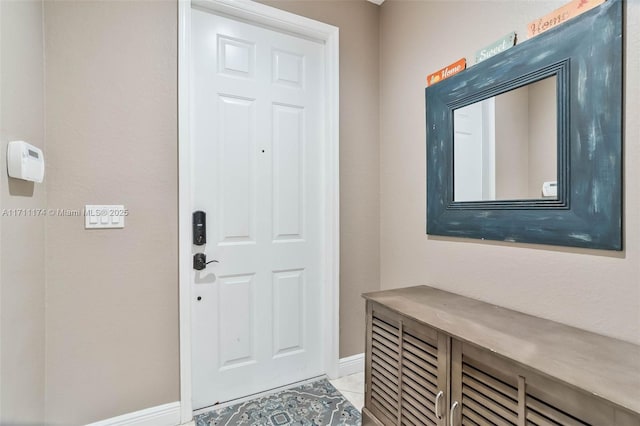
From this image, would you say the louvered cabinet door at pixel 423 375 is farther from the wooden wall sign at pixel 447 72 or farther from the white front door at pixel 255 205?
the wooden wall sign at pixel 447 72

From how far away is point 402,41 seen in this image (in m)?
2.16

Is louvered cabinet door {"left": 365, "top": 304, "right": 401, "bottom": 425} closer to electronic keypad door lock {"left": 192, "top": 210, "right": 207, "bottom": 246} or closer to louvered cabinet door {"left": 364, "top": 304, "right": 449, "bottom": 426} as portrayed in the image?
louvered cabinet door {"left": 364, "top": 304, "right": 449, "bottom": 426}

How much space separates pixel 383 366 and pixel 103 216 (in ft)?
5.29

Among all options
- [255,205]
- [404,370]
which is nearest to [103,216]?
[255,205]

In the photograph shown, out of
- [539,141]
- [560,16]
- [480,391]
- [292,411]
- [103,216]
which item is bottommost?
[292,411]

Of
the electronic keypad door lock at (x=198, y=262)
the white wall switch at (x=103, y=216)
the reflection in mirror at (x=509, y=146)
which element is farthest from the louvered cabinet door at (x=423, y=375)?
the white wall switch at (x=103, y=216)

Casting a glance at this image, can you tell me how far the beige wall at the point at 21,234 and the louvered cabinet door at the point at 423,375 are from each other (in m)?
1.57

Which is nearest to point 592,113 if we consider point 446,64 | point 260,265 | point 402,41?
point 446,64

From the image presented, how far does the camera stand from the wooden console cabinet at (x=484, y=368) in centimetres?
85

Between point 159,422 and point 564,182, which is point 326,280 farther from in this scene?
point 564,182

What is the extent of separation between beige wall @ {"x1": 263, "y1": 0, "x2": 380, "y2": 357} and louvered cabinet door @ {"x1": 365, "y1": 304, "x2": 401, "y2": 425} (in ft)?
1.97

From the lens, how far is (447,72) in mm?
1786

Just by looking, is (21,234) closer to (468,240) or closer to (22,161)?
(22,161)

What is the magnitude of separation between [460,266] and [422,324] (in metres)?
0.56
